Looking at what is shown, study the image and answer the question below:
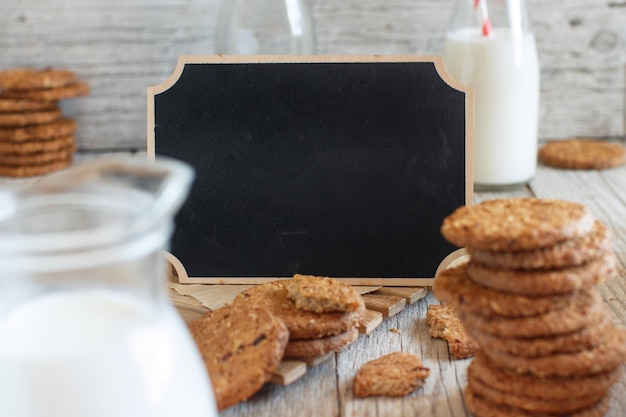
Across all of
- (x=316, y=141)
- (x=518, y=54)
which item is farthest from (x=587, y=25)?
(x=316, y=141)

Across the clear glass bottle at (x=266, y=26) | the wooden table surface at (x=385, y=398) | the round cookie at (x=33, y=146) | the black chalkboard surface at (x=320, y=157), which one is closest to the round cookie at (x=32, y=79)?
the round cookie at (x=33, y=146)

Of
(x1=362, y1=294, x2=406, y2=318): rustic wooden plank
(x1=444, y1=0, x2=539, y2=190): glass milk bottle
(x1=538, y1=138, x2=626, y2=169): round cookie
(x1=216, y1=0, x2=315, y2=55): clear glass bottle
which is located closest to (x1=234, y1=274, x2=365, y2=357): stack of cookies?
(x1=362, y1=294, x2=406, y2=318): rustic wooden plank

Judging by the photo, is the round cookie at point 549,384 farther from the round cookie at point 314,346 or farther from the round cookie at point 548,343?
the round cookie at point 314,346

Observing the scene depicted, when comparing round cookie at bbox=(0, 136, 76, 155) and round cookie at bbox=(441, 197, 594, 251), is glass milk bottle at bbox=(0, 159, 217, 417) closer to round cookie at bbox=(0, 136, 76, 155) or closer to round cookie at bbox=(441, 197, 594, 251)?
round cookie at bbox=(441, 197, 594, 251)

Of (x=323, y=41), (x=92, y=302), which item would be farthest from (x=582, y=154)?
(x=92, y=302)

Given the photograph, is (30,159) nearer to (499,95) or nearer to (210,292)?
(210,292)

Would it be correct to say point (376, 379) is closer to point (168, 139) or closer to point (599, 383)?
point (599, 383)
